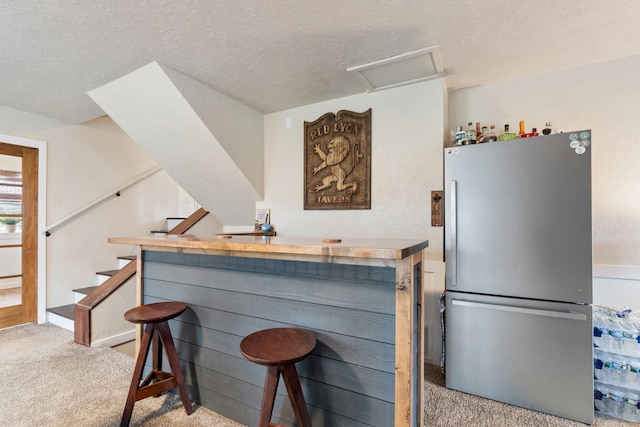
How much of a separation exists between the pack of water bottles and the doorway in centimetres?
503

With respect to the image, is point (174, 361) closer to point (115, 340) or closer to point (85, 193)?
point (115, 340)

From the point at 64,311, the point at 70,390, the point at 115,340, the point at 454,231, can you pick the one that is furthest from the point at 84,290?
the point at 454,231

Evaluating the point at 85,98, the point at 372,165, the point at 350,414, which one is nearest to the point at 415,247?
the point at 350,414

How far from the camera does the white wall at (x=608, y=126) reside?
2.21m

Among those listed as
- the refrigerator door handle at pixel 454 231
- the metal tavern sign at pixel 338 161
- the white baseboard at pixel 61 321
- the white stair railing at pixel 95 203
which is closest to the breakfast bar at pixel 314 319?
the refrigerator door handle at pixel 454 231

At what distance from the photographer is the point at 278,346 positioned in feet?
4.11

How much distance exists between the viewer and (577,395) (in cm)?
175

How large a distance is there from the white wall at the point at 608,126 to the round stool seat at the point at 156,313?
2.98 m

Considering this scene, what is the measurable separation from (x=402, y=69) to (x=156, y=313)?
2389 mm

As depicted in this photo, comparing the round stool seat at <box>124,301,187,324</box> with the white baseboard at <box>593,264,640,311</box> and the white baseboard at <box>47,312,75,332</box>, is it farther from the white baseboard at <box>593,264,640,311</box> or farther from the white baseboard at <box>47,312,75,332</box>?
the white baseboard at <box>593,264,640,311</box>

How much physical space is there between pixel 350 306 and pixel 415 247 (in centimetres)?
41

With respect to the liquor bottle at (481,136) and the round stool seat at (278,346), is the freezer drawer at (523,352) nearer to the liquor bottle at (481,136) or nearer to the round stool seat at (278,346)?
the liquor bottle at (481,136)

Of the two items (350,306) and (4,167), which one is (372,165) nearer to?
(350,306)

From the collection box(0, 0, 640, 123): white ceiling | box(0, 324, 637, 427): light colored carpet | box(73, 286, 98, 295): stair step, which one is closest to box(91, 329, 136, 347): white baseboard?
box(0, 324, 637, 427): light colored carpet
